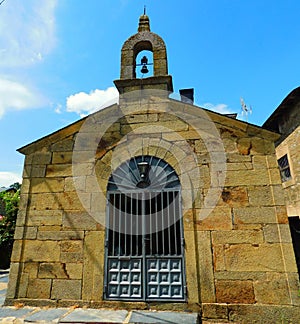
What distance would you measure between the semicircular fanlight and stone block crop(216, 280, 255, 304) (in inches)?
71.6

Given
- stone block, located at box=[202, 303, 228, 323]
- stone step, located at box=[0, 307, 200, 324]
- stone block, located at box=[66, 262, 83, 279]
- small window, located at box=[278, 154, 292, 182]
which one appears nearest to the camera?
stone step, located at box=[0, 307, 200, 324]

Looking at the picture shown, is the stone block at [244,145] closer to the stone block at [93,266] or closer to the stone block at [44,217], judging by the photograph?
the stone block at [93,266]

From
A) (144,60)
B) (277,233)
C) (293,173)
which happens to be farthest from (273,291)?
(293,173)

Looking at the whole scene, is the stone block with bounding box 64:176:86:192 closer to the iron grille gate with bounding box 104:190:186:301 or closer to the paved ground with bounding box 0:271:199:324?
the iron grille gate with bounding box 104:190:186:301

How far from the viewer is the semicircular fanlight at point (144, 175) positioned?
171 inches

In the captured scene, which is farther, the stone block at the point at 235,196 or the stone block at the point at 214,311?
the stone block at the point at 235,196

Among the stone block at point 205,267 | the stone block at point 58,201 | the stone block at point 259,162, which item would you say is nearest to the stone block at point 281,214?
the stone block at point 259,162

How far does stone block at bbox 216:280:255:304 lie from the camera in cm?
359

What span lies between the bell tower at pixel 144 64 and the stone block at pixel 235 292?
401cm

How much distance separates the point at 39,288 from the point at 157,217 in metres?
2.48

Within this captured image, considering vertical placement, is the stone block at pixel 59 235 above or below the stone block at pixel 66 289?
above

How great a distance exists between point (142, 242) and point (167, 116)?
258 centimetres

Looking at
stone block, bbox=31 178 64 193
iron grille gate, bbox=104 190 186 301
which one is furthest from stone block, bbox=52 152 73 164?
iron grille gate, bbox=104 190 186 301

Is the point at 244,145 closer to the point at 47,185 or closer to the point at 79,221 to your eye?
the point at 79,221
